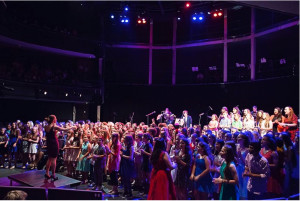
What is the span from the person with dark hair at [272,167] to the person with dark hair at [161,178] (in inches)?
63.2

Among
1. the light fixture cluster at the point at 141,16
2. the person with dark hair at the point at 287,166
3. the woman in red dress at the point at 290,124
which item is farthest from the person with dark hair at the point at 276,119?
the light fixture cluster at the point at 141,16

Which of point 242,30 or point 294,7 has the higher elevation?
point 242,30

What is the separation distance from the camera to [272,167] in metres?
4.68

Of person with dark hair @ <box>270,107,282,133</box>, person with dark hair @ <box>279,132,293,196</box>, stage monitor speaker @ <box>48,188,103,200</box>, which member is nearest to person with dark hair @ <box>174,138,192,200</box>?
person with dark hair @ <box>279,132,293,196</box>

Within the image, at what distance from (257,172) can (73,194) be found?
2745mm

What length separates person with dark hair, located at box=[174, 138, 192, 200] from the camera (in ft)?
17.1

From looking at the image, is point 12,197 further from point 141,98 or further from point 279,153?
point 141,98

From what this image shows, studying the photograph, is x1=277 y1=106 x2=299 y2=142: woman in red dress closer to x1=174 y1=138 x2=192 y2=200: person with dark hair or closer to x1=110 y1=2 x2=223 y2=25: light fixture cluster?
x1=174 y1=138 x2=192 y2=200: person with dark hair

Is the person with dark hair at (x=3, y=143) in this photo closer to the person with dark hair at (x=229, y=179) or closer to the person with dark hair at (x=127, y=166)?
the person with dark hair at (x=127, y=166)

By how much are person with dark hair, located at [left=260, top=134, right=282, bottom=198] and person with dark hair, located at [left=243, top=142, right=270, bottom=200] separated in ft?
0.90

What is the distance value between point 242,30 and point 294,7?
13891mm

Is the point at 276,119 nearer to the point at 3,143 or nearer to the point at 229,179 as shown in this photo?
the point at 229,179

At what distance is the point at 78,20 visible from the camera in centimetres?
1969

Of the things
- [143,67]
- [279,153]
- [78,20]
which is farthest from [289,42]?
[78,20]
